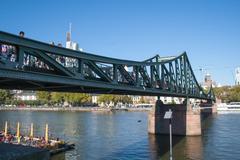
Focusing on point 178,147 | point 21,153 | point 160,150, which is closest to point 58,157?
point 160,150

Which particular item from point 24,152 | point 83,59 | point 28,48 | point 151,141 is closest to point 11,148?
point 24,152

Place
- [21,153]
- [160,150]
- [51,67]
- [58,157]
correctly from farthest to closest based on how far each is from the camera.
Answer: [160,150] → [58,157] → [51,67] → [21,153]

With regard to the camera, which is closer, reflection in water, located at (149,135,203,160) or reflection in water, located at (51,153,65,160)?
reflection in water, located at (51,153,65,160)

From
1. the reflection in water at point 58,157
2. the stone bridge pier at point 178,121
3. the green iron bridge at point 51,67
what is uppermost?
the green iron bridge at point 51,67

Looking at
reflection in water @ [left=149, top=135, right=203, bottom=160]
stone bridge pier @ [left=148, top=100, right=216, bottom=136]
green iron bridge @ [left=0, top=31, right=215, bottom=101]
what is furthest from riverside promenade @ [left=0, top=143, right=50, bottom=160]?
stone bridge pier @ [left=148, top=100, right=216, bottom=136]

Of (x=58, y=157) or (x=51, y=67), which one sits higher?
(x=51, y=67)

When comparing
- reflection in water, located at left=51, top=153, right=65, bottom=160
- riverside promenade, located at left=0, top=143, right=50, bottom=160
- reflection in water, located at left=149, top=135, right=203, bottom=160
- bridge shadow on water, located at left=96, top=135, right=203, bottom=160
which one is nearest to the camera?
riverside promenade, located at left=0, top=143, right=50, bottom=160

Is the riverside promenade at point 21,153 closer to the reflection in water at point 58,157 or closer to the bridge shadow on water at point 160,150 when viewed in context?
the reflection in water at point 58,157

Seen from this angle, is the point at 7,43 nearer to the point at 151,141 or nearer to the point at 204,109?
the point at 151,141

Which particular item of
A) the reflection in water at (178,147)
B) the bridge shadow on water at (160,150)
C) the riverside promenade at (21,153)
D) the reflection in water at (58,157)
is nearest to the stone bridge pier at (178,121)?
the reflection in water at (178,147)

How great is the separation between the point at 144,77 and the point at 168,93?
57.8ft

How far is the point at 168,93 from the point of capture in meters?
67.4

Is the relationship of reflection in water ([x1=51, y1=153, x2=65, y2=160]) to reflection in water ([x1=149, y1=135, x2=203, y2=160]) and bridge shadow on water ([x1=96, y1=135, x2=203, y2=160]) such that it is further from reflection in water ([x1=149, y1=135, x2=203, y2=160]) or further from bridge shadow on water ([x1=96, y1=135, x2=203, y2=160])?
reflection in water ([x1=149, y1=135, x2=203, y2=160])

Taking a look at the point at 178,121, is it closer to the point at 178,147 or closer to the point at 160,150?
the point at 178,147
